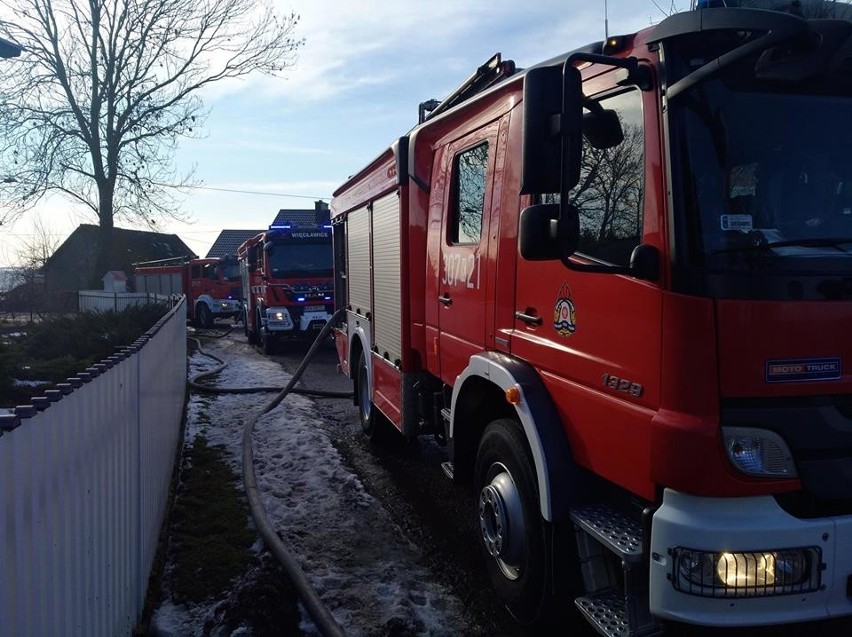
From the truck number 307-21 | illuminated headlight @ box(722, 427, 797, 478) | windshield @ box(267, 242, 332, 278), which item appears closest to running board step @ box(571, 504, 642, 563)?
illuminated headlight @ box(722, 427, 797, 478)

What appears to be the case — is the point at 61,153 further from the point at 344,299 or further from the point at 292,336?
the point at 344,299

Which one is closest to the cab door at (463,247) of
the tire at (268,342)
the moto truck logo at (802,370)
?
the moto truck logo at (802,370)

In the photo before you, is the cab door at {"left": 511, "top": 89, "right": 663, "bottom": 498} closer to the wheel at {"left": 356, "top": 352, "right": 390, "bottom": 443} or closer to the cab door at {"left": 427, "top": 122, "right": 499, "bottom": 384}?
the cab door at {"left": 427, "top": 122, "right": 499, "bottom": 384}

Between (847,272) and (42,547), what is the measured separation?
2914 mm

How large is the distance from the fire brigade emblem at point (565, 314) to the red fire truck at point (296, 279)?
46.8ft

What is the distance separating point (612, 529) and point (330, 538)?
9.06ft

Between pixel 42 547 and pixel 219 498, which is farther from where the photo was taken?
pixel 219 498

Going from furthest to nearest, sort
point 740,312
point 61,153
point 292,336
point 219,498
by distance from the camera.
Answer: point 61,153
point 292,336
point 219,498
point 740,312

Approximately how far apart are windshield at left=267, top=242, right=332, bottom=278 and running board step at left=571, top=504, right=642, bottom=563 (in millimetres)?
14752

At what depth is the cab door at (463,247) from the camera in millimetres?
4547

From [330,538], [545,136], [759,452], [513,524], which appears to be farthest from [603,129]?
[330,538]

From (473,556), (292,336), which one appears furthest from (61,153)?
(473,556)

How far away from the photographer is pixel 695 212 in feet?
9.04

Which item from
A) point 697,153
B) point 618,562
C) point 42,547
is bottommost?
point 618,562
